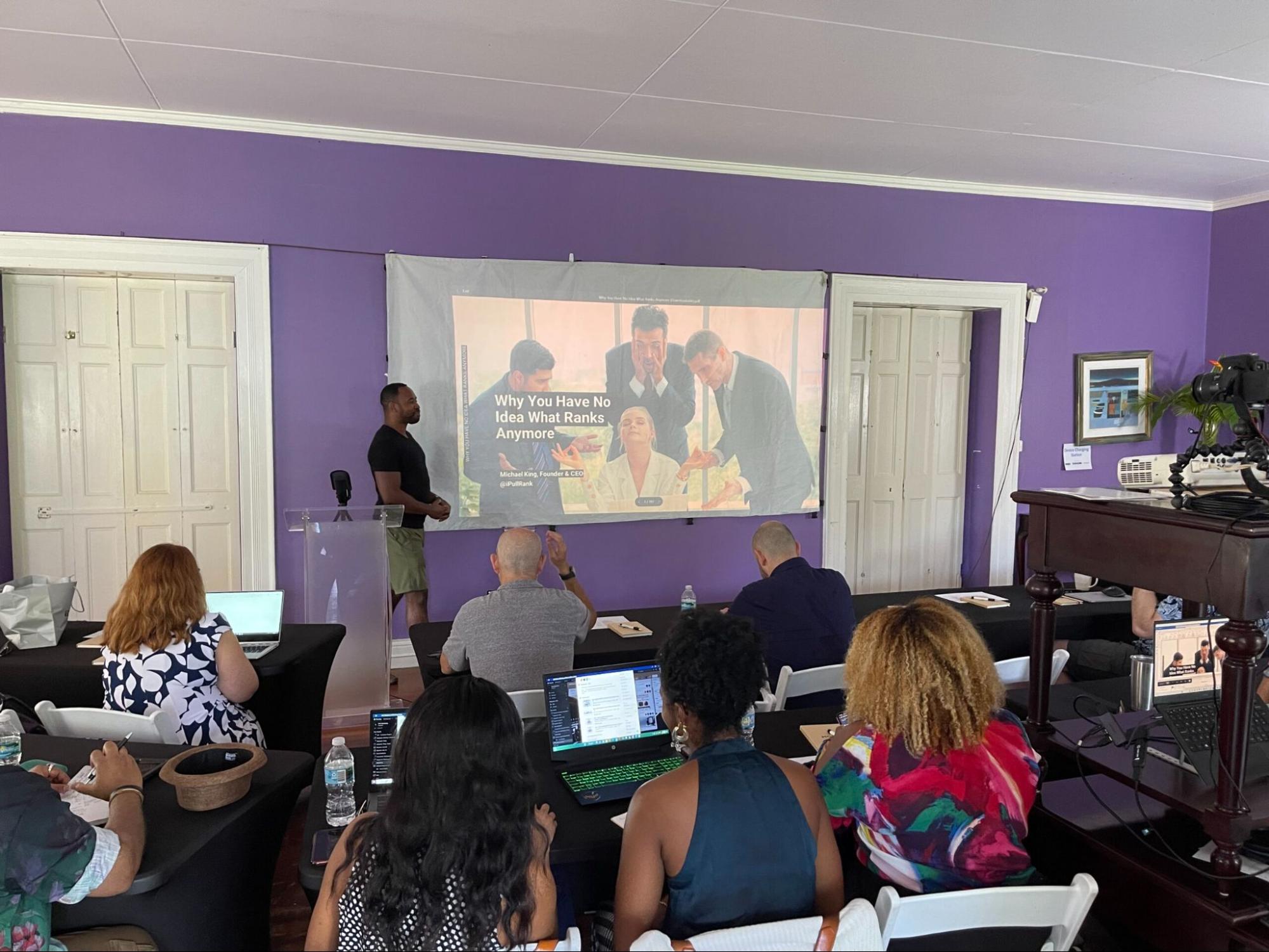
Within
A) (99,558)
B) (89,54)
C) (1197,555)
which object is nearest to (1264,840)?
(1197,555)

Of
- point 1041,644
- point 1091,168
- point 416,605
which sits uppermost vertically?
point 1091,168

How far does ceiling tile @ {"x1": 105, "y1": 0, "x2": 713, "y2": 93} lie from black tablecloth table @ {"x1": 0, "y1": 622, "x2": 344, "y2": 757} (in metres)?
2.23

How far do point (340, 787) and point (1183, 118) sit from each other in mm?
4649

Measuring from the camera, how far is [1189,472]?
1.84 meters

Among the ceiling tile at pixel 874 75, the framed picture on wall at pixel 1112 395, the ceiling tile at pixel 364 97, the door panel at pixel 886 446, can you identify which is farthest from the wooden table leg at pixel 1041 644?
the framed picture on wall at pixel 1112 395

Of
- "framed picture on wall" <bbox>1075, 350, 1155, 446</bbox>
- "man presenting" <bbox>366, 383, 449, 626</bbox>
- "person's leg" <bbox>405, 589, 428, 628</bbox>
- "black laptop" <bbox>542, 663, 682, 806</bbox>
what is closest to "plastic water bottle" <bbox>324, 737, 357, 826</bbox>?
"black laptop" <bbox>542, 663, 682, 806</bbox>

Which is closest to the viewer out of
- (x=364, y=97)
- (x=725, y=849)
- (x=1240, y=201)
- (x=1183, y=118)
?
(x=725, y=849)

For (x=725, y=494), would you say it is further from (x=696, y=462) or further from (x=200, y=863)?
(x=200, y=863)

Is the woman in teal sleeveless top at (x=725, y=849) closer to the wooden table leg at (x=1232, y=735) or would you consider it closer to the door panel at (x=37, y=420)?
the wooden table leg at (x=1232, y=735)

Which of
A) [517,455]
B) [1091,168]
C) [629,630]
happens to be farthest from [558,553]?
[1091,168]

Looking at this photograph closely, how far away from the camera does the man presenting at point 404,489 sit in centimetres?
431

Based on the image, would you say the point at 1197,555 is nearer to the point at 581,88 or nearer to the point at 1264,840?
the point at 1264,840

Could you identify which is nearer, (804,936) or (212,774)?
(804,936)

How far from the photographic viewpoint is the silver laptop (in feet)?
10.2
